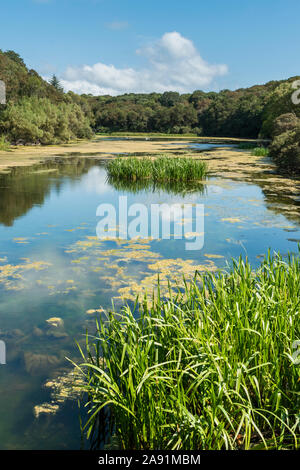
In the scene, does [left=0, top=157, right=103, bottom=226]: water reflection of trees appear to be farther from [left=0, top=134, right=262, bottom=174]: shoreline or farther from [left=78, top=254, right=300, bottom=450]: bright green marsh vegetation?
[left=78, top=254, right=300, bottom=450]: bright green marsh vegetation

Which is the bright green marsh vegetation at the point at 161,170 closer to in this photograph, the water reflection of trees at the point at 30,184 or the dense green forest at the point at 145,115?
the water reflection of trees at the point at 30,184

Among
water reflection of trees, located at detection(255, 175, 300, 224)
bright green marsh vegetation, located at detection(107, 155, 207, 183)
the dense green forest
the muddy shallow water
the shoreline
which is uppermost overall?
the dense green forest

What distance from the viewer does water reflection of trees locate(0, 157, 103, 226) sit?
8547mm

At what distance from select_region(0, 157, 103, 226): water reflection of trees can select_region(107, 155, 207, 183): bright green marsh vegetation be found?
1911 mm

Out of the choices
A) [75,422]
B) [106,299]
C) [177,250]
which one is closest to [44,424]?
[75,422]

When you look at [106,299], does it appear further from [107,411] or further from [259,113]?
[259,113]

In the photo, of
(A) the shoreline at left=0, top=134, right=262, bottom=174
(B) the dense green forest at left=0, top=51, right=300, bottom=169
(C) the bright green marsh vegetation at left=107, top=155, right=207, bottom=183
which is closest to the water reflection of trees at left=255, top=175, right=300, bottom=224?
(C) the bright green marsh vegetation at left=107, top=155, right=207, bottom=183

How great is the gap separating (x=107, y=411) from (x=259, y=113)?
49885 millimetres

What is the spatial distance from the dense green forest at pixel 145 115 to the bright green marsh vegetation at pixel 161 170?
4.18 metres

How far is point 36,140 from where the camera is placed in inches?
1152

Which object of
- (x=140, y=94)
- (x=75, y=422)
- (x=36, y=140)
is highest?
(x=140, y=94)

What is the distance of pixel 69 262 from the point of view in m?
5.12

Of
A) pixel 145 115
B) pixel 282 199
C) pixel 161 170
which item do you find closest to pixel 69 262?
pixel 282 199
